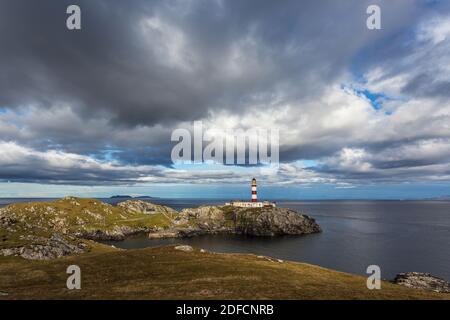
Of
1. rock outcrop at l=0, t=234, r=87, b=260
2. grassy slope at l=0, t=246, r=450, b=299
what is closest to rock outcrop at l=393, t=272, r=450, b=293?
grassy slope at l=0, t=246, r=450, b=299

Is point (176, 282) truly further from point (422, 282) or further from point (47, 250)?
point (422, 282)

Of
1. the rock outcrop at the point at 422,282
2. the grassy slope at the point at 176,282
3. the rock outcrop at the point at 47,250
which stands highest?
the grassy slope at the point at 176,282

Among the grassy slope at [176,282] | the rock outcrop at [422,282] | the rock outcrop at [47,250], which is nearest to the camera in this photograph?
the grassy slope at [176,282]

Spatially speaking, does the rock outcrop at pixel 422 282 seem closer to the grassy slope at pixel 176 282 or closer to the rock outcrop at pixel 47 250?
the grassy slope at pixel 176 282

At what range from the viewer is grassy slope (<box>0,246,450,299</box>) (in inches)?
1296

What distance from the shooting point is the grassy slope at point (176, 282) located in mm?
32906

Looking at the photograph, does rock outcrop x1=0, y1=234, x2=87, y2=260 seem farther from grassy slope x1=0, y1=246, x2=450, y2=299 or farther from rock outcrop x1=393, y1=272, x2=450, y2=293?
rock outcrop x1=393, y1=272, x2=450, y2=293

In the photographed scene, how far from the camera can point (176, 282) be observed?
3856 centimetres

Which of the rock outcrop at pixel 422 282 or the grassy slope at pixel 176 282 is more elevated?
the grassy slope at pixel 176 282

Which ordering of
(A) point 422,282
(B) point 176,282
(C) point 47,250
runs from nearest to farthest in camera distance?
1. (B) point 176,282
2. (A) point 422,282
3. (C) point 47,250

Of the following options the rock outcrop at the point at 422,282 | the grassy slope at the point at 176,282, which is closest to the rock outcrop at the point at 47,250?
the grassy slope at the point at 176,282

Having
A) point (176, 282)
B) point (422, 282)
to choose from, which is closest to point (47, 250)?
point (176, 282)

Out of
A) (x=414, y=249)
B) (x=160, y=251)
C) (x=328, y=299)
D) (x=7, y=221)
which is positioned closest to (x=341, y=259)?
(x=414, y=249)
